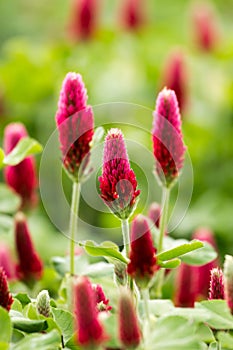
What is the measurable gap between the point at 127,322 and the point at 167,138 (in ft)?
1.73

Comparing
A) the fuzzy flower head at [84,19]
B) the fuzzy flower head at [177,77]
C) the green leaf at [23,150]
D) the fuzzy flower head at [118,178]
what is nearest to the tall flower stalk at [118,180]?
the fuzzy flower head at [118,178]

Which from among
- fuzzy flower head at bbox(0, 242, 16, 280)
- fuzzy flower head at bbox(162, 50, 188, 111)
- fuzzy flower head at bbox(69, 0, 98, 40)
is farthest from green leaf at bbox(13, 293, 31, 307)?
fuzzy flower head at bbox(69, 0, 98, 40)

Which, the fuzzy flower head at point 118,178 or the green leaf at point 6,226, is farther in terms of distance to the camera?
the green leaf at point 6,226

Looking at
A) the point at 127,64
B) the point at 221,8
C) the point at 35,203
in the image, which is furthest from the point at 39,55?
the point at 221,8

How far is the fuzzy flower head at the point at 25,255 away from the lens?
1.72 meters

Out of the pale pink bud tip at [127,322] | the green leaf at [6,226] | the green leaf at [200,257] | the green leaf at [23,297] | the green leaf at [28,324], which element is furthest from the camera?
the green leaf at [6,226]

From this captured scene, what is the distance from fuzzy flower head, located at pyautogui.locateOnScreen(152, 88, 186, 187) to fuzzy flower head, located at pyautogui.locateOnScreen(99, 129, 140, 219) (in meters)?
0.18

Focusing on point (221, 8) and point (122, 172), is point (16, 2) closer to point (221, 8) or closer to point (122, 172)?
point (221, 8)

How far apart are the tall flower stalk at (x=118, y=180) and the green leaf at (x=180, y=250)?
0.06 metres

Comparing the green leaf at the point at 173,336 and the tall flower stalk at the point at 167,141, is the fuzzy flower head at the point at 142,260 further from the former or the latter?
the tall flower stalk at the point at 167,141

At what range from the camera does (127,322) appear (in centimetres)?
98

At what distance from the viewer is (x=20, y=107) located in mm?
4262

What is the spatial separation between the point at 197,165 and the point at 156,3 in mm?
3456

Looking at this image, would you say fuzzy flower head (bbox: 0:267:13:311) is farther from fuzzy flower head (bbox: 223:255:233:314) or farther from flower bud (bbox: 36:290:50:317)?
fuzzy flower head (bbox: 223:255:233:314)
